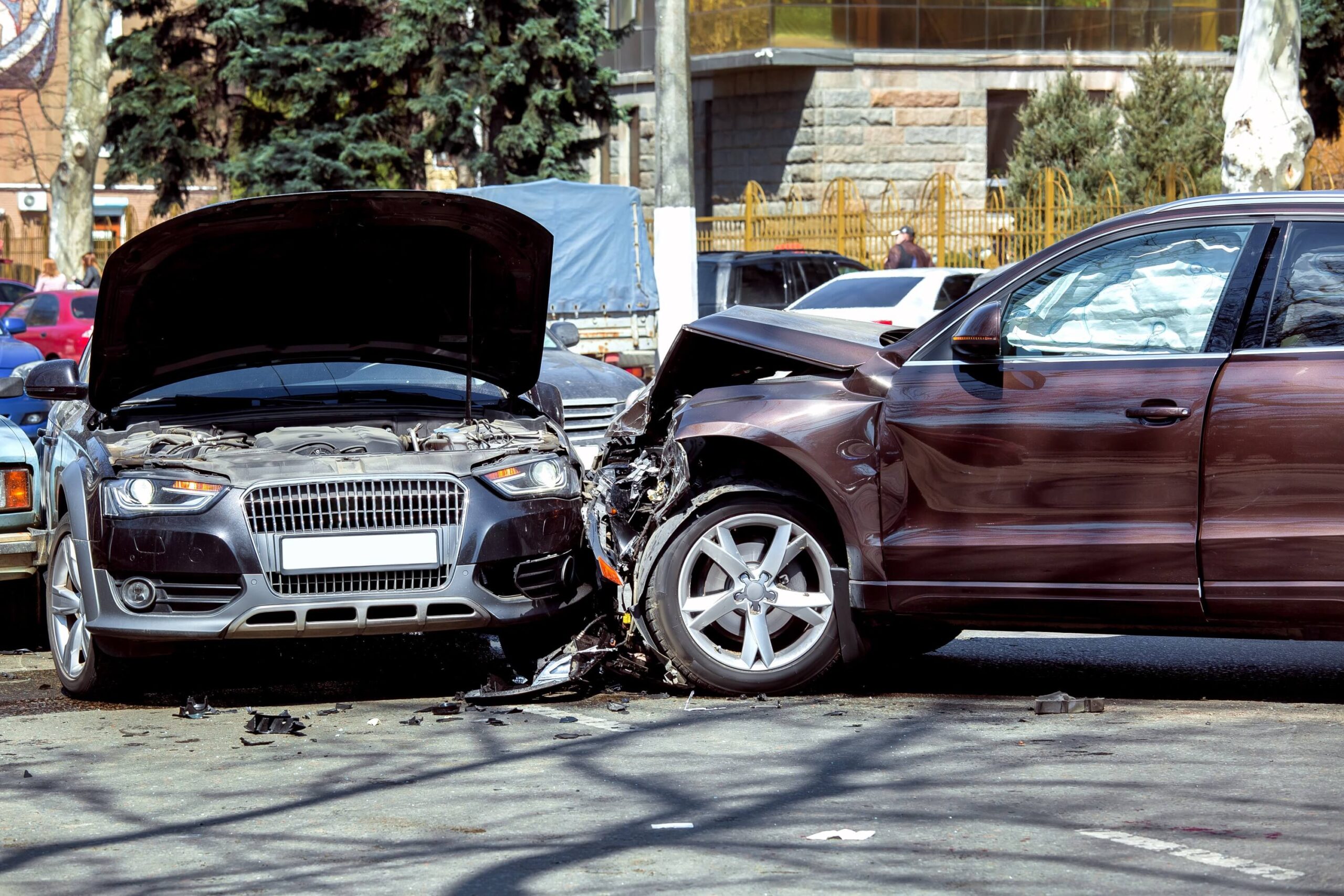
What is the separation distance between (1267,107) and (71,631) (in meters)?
12.9

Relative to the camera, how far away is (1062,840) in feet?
15.2

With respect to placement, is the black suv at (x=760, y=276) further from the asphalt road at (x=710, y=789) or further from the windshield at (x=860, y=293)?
the asphalt road at (x=710, y=789)

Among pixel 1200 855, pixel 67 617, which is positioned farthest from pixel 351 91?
pixel 1200 855

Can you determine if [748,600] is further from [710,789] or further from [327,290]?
[327,290]

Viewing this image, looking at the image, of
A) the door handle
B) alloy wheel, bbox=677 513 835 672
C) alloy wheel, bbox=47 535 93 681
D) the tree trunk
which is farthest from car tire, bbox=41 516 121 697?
the tree trunk

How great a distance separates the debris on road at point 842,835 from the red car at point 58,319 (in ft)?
73.1

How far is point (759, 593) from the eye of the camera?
6.77 m

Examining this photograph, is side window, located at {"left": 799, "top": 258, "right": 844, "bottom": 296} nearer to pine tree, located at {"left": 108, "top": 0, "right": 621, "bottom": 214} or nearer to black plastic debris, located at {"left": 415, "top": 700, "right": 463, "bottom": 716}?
pine tree, located at {"left": 108, "top": 0, "right": 621, "bottom": 214}

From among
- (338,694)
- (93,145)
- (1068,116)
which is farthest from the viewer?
(93,145)

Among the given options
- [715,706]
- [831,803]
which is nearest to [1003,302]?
[715,706]

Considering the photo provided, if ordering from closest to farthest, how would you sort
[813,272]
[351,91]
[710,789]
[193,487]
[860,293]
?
[710,789] → [193,487] → [860,293] → [813,272] → [351,91]

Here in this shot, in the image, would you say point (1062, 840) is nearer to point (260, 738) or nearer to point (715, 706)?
point (715, 706)

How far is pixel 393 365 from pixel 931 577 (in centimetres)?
279

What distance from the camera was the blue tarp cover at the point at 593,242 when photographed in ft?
72.5
